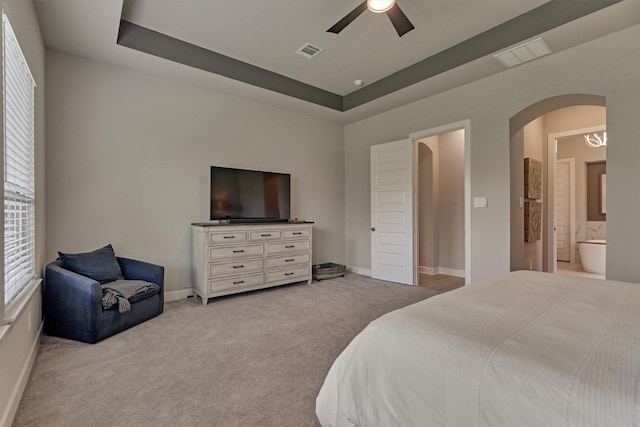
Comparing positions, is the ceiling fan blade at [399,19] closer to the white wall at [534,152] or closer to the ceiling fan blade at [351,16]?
the ceiling fan blade at [351,16]

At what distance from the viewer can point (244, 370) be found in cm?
217

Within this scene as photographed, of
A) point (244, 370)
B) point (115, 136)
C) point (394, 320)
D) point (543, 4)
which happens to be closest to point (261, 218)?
point (115, 136)

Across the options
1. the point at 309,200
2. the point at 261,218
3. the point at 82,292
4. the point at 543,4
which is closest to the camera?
the point at 82,292

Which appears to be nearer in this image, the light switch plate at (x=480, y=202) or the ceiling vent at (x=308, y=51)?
the ceiling vent at (x=308, y=51)

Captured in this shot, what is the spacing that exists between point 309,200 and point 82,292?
340 cm

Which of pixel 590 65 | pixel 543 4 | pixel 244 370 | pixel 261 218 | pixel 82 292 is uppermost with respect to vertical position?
pixel 543 4

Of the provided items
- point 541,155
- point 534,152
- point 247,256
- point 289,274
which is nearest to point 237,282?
point 247,256

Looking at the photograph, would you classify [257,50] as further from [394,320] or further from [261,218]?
[394,320]

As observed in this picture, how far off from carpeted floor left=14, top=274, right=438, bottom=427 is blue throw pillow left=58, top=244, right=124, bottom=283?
2.00 feet

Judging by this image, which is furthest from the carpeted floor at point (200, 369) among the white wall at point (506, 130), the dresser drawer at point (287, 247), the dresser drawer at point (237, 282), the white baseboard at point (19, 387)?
the white wall at point (506, 130)

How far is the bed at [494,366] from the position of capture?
2.73ft

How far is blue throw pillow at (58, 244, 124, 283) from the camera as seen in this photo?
2951mm

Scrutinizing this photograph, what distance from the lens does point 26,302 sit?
6.68 ft

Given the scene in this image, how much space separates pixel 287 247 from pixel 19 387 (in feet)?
9.70
